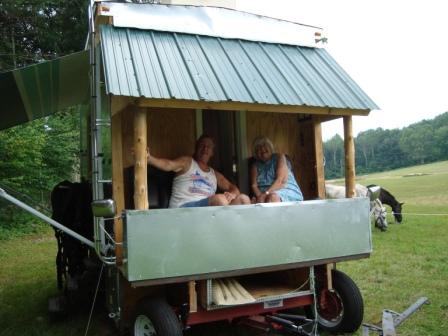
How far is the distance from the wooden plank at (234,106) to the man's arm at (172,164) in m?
0.65

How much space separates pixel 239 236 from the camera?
12.1ft

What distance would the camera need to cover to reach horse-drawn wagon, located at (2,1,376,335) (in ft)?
11.7

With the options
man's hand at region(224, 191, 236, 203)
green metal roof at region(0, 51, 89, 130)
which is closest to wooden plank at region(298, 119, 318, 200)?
man's hand at region(224, 191, 236, 203)

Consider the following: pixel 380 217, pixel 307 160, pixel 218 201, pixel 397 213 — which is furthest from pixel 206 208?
pixel 397 213

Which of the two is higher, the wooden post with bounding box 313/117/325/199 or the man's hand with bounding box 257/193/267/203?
the wooden post with bounding box 313/117/325/199

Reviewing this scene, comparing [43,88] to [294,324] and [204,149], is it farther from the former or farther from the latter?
[294,324]

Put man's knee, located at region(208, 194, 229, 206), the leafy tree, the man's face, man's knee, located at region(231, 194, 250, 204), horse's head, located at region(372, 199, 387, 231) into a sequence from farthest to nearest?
the leafy tree < horse's head, located at region(372, 199, 387, 231) < the man's face < man's knee, located at region(231, 194, 250, 204) < man's knee, located at region(208, 194, 229, 206)

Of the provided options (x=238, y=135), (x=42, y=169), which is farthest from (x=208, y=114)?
(x=42, y=169)

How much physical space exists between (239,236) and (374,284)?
135 inches

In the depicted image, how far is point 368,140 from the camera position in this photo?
61062 mm

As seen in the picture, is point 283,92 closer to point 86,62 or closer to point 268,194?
point 268,194

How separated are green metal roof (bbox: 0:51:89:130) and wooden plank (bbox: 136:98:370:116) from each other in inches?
62.0

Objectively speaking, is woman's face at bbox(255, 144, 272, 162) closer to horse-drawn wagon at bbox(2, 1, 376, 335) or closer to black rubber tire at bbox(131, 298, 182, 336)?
horse-drawn wagon at bbox(2, 1, 376, 335)

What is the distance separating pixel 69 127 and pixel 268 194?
42.1 ft
